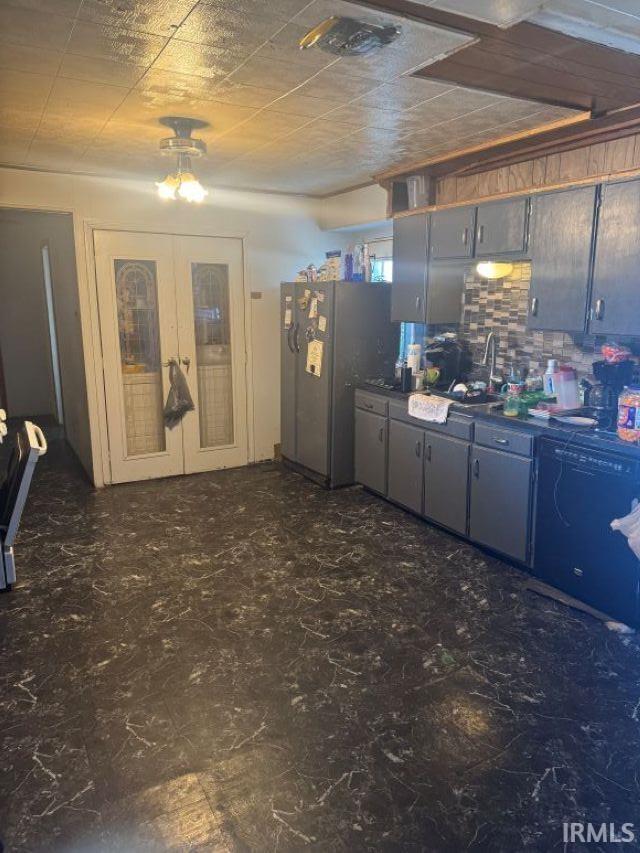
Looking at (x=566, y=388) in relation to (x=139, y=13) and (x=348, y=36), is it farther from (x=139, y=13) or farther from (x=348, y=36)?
(x=139, y=13)

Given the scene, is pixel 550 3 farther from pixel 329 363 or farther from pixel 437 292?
pixel 329 363

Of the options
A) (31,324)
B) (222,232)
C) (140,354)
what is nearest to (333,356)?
(222,232)

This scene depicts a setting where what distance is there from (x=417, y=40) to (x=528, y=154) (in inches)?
67.1

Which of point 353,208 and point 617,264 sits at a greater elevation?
point 353,208

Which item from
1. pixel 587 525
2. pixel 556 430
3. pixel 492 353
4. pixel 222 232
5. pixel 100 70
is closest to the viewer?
pixel 100 70

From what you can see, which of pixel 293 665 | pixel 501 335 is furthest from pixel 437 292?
pixel 293 665

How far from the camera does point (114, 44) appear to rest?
2.17 metres

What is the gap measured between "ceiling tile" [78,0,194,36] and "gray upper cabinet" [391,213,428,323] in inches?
100

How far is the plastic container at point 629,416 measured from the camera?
284 centimetres

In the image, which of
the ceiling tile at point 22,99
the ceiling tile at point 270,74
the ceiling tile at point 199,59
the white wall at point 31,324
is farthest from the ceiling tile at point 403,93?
the white wall at point 31,324

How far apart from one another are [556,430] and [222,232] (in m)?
3.33

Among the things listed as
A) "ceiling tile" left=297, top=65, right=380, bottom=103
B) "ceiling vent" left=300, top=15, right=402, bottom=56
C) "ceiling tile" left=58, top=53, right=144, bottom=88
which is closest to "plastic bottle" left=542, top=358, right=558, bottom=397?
"ceiling tile" left=297, top=65, right=380, bottom=103

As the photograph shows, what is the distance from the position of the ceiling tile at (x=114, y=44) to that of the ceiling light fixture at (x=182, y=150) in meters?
0.83

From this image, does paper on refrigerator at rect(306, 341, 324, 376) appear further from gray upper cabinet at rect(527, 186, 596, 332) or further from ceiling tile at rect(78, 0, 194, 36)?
ceiling tile at rect(78, 0, 194, 36)
